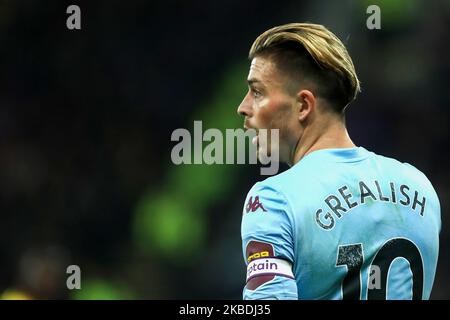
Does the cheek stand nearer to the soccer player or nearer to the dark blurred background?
the soccer player

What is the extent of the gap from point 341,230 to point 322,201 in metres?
0.09

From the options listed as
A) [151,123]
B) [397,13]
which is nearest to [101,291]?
[151,123]

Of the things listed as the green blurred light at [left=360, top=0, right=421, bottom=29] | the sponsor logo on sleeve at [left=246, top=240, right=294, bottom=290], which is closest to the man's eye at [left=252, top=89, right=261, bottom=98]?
the sponsor logo on sleeve at [left=246, top=240, right=294, bottom=290]

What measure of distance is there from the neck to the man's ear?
4 cm

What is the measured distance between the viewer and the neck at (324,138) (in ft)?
8.43

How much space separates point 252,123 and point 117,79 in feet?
16.2

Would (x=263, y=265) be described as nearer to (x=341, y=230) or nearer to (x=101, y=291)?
(x=341, y=230)

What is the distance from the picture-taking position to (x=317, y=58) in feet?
8.23

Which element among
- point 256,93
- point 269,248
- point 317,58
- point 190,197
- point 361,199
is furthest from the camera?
point 190,197

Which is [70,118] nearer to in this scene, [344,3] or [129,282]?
[129,282]

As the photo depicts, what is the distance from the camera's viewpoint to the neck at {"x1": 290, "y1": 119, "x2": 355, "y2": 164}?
2568 millimetres

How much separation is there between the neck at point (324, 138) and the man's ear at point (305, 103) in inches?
1.7

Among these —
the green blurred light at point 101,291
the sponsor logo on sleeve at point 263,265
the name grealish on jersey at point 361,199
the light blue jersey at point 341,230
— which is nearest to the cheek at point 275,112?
the light blue jersey at point 341,230

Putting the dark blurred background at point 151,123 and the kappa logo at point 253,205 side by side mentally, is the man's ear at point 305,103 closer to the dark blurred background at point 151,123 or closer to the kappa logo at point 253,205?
the kappa logo at point 253,205
